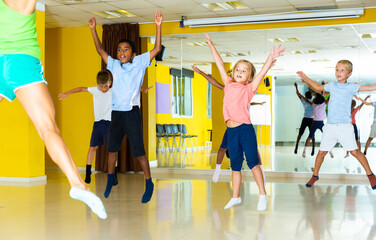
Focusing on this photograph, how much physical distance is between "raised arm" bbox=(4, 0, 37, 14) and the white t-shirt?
4.11m

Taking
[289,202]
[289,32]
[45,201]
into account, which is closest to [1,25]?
[45,201]

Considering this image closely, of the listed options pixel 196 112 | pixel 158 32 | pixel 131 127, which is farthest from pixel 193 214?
pixel 196 112

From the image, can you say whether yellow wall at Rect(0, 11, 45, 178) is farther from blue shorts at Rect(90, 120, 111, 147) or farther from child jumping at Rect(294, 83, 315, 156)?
child jumping at Rect(294, 83, 315, 156)

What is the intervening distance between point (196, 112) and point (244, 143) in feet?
15.5

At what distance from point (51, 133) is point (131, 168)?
7107 mm

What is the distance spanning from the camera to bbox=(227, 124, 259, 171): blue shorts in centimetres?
470

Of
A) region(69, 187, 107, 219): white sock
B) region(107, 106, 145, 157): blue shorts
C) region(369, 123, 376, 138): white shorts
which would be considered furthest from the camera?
region(369, 123, 376, 138): white shorts

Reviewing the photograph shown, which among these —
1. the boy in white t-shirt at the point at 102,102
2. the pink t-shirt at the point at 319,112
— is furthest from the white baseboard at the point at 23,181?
the pink t-shirt at the point at 319,112

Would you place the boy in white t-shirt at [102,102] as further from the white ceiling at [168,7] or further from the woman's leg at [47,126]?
the woman's leg at [47,126]

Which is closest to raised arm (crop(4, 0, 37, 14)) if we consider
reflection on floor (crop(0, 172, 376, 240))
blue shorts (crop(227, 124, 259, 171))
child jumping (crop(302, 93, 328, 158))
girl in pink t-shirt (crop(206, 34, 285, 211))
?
reflection on floor (crop(0, 172, 376, 240))

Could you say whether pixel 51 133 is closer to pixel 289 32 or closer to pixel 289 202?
pixel 289 202

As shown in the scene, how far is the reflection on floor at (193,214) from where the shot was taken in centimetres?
389

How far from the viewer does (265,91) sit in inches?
347

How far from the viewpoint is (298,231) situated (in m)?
3.98
